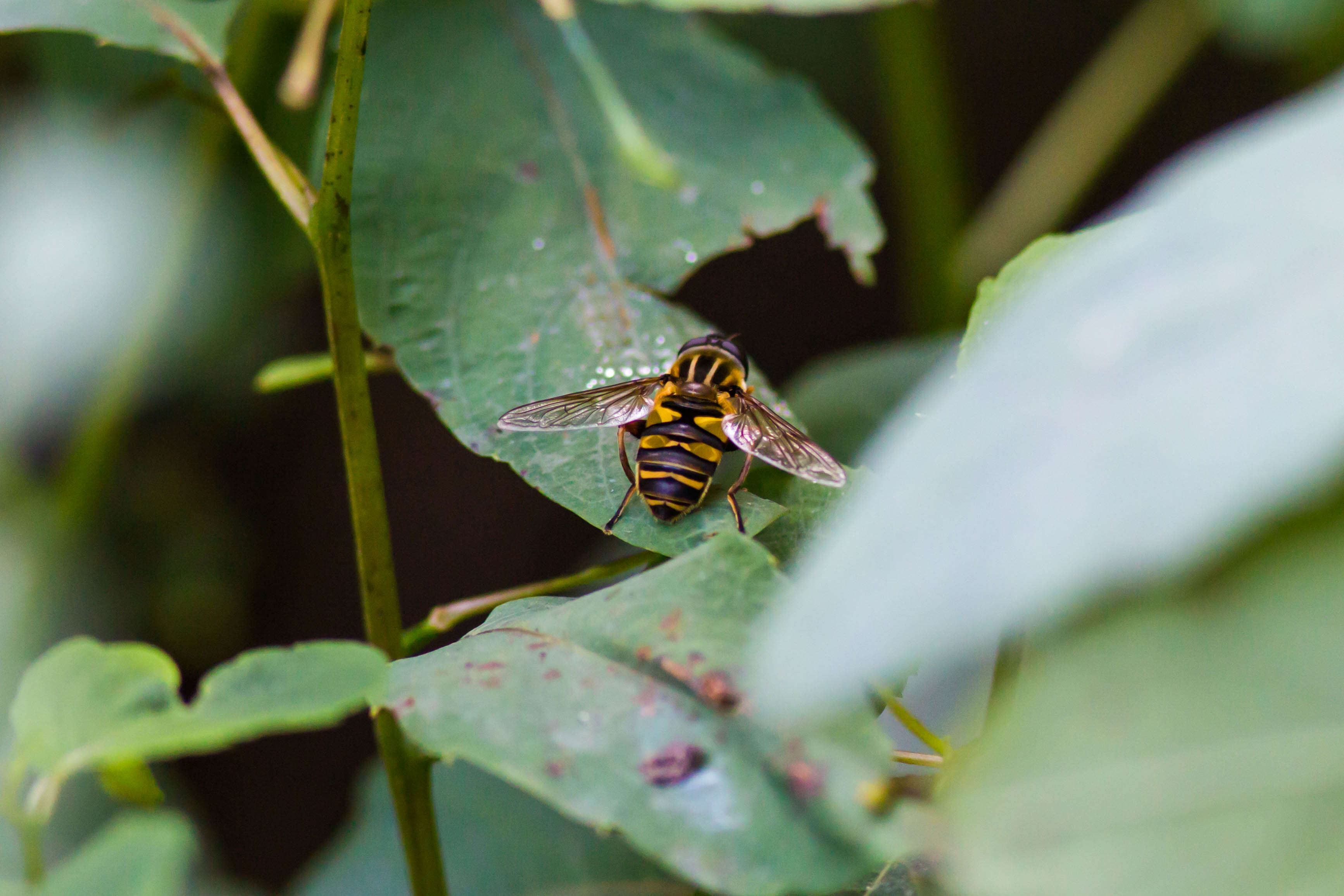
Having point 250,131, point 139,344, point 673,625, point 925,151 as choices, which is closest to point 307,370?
point 250,131

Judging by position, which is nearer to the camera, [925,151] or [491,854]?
[491,854]

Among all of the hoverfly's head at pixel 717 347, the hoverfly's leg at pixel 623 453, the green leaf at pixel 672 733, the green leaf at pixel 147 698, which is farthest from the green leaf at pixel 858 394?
the green leaf at pixel 147 698

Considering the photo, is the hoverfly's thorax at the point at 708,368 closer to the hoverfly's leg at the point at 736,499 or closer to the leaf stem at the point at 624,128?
the hoverfly's leg at the point at 736,499

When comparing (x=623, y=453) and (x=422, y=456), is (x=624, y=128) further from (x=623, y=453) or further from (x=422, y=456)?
(x=422, y=456)

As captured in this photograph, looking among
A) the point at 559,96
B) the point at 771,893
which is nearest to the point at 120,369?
the point at 559,96

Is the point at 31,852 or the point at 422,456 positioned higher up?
the point at 31,852

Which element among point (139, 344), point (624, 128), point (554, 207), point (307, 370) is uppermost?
point (624, 128)
